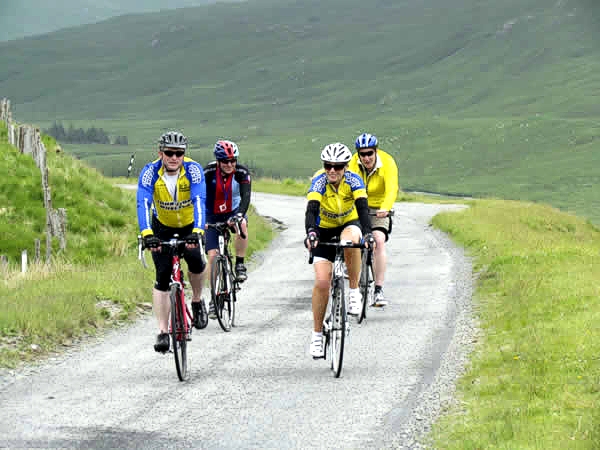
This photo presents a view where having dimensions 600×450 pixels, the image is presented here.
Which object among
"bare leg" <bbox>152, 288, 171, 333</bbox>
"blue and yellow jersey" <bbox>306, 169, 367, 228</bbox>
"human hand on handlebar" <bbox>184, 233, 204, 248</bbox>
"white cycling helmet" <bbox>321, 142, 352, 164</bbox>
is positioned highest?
"white cycling helmet" <bbox>321, 142, 352, 164</bbox>

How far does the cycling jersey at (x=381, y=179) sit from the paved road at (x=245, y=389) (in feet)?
5.48

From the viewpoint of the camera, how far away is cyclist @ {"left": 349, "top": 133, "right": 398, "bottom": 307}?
41.2 feet

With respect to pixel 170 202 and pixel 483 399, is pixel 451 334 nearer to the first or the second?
pixel 483 399

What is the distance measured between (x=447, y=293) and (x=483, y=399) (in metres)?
7.00

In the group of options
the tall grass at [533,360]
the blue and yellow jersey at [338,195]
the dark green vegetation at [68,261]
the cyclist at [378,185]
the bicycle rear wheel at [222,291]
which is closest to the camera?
the tall grass at [533,360]

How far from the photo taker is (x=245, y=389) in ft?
28.1

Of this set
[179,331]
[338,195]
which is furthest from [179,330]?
[338,195]

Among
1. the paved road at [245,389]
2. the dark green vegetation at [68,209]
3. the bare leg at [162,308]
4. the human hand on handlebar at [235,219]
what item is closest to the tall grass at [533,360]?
the paved road at [245,389]

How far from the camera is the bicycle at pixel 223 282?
1188 cm

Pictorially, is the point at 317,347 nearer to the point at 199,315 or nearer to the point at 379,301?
the point at 199,315

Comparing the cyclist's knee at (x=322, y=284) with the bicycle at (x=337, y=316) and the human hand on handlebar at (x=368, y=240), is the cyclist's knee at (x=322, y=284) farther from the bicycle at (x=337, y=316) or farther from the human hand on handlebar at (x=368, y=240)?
the human hand on handlebar at (x=368, y=240)

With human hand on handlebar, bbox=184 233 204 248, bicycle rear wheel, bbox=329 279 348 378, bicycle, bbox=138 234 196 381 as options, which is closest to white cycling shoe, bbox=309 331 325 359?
bicycle rear wheel, bbox=329 279 348 378

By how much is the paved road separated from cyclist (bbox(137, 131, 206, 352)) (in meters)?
0.87

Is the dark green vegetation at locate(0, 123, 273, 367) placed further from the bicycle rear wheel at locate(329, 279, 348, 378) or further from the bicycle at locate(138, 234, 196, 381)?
the bicycle rear wheel at locate(329, 279, 348, 378)
